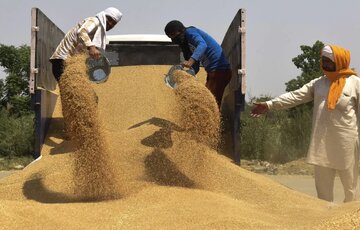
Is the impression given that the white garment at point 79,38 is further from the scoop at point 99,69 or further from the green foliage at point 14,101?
the green foliage at point 14,101

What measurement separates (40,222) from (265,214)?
159 cm

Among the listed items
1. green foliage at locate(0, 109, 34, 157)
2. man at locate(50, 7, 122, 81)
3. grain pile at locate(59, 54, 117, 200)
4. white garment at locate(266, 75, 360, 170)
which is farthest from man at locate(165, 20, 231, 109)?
green foliage at locate(0, 109, 34, 157)

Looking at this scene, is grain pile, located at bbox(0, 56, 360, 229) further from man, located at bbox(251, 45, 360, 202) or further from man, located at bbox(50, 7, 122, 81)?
man, located at bbox(50, 7, 122, 81)

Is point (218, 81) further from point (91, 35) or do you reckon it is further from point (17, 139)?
point (17, 139)

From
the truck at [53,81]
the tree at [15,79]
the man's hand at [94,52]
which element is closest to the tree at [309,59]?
the tree at [15,79]

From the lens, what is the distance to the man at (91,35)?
5.64 m

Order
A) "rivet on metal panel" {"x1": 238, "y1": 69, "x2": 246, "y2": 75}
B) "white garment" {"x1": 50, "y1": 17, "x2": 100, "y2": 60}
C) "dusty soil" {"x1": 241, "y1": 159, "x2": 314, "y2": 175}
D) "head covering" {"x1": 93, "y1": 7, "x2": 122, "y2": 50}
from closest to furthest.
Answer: "white garment" {"x1": 50, "y1": 17, "x2": 100, "y2": 60} < "head covering" {"x1": 93, "y1": 7, "x2": 122, "y2": 50} < "rivet on metal panel" {"x1": 238, "y1": 69, "x2": 246, "y2": 75} < "dusty soil" {"x1": 241, "y1": 159, "x2": 314, "y2": 175}

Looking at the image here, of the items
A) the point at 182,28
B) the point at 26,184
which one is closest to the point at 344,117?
the point at 182,28

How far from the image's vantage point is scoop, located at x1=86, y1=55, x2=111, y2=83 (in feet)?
18.4

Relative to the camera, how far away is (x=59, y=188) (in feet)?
16.8

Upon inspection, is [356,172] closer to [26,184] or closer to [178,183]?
[178,183]

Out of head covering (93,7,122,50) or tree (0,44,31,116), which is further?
tree (0,44,31,116)

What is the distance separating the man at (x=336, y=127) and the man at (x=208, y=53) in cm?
131

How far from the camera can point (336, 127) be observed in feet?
18.2
